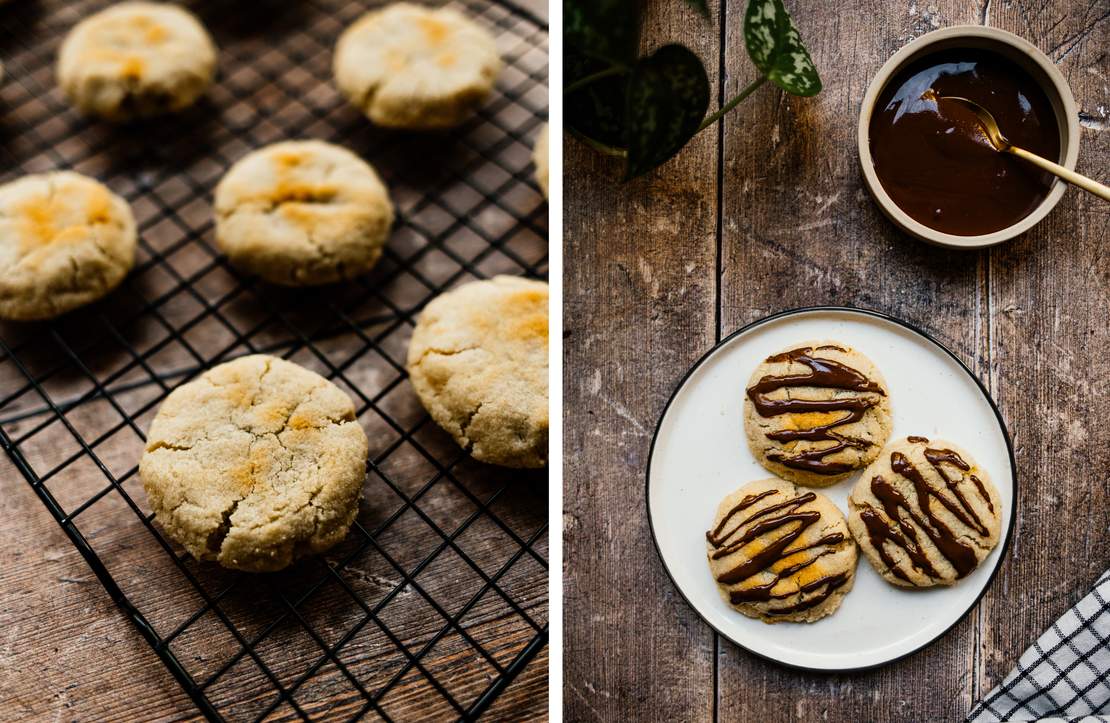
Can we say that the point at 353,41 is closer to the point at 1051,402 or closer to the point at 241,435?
the point at 241,435

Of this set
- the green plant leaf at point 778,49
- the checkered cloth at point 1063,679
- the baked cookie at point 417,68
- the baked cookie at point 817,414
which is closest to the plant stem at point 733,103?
the green plant leaf at point 778,49

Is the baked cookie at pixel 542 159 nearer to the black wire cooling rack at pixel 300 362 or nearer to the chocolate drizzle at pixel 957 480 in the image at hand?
the black wire cooling rack at pixel 300 362

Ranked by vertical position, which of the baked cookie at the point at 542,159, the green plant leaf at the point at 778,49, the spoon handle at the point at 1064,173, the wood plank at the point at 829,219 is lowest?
the baked cookie at the point at 542,159

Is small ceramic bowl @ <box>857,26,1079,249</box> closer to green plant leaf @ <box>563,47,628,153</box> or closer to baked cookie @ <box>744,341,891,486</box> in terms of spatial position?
baked cookie @ <box>744,341,891,486</box>

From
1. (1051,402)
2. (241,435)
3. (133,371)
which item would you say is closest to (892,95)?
(1051,402)

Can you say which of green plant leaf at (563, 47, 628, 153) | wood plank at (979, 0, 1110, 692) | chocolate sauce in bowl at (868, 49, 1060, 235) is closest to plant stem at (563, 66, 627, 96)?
green plant leaf at (563, 47, 628, 153)

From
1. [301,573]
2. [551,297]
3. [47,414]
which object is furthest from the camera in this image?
[47,414]
